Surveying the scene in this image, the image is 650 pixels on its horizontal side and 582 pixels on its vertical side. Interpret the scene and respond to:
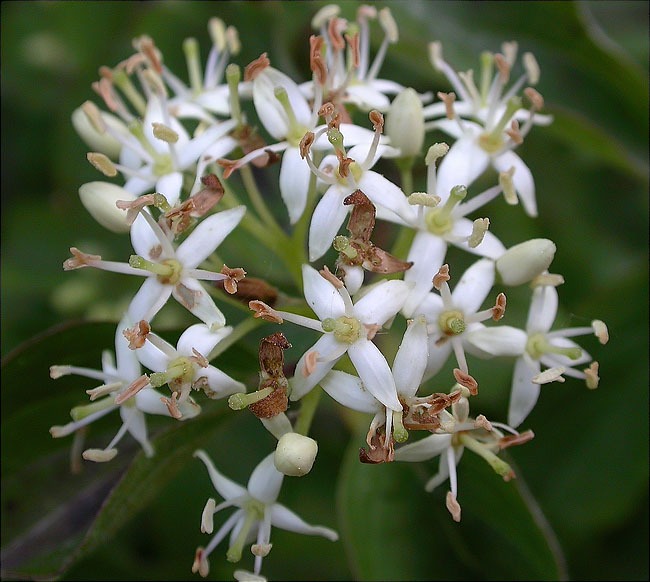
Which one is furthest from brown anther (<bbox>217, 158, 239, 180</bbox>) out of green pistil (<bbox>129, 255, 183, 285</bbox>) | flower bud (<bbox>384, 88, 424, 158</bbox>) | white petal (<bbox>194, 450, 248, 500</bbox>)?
white petal (<bbox>194, 450, 248, 500</bbox>)

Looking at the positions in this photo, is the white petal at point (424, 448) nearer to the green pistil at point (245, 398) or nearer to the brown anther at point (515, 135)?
the green pistil at point (245, 398)

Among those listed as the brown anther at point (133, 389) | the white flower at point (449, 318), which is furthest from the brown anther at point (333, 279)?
the brown anther at point (133, 389)

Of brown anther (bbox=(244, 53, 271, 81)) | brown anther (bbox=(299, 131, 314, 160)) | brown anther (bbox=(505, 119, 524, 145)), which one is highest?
brown anther (bbox=(505, 119, 524, 145))

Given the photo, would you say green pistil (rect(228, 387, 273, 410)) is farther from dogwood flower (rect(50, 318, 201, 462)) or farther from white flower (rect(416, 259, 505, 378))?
white flower (rect(416, 259, 505, 378))

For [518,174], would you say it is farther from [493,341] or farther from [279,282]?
[279,282]

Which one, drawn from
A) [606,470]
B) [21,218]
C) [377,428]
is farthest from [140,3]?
[606,470]
